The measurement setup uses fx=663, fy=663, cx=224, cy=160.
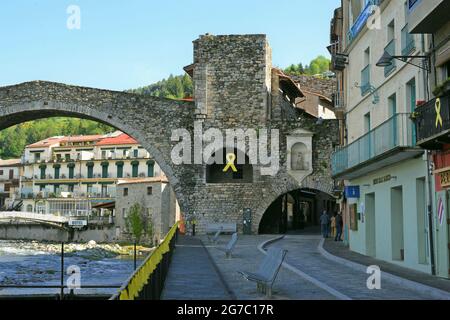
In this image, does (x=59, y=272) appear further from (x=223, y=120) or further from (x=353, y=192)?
(x=353, y=192)

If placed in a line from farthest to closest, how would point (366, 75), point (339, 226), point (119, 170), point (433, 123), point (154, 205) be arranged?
point (119, 170) < point (154, 205) < point (339, 226) < point (366, 75) < point (433, 123)

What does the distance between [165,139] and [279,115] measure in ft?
20.6

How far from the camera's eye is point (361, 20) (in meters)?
20.2

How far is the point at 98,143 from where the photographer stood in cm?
7981

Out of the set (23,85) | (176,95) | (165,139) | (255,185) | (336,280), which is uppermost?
(176,95)

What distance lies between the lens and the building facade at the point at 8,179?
8762cm

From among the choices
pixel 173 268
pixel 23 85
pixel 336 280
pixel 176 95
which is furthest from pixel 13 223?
pixel 176 95

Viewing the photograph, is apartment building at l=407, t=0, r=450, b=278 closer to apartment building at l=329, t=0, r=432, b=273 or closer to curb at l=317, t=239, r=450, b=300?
apartment building at l=329, t=0, r=432, b=273

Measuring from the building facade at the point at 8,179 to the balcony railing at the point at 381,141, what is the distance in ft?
241

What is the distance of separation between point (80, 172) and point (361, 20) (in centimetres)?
6108

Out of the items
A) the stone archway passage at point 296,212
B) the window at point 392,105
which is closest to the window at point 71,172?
the stone archway passage at point 296,212

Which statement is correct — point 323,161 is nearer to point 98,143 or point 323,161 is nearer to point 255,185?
point 255,185

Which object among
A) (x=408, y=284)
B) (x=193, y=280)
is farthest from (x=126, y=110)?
(x=408, y=284)
